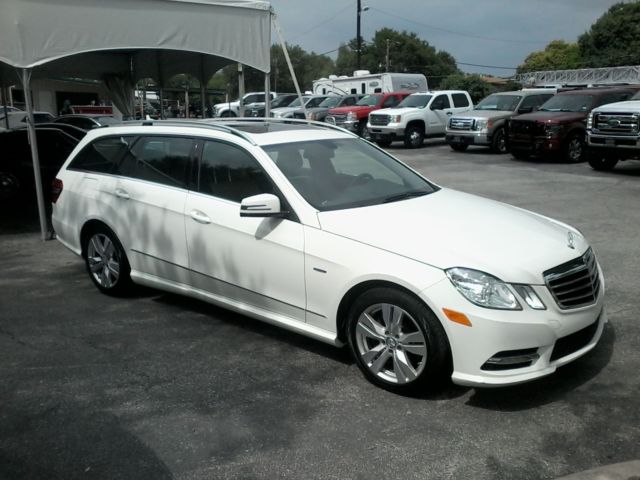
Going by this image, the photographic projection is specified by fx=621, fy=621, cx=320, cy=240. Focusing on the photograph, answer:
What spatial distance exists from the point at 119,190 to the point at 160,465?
3085 mm

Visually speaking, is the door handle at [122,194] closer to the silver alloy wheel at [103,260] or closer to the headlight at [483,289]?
the silver alloy wheel at [103,260]

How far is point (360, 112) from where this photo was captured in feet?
74.6

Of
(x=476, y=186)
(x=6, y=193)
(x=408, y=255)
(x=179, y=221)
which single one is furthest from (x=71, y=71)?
(x=408, y=255)

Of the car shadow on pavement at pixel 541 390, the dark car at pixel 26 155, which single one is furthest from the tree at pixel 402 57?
the car shadow on pavement at pixel 541 390

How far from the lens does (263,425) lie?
3604mm

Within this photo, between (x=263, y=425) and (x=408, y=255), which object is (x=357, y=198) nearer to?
(x=408, y=255)

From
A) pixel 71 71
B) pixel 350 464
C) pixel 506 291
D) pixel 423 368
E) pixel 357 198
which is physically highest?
Result: pixel 71 71

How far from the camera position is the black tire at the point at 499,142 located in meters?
18.7

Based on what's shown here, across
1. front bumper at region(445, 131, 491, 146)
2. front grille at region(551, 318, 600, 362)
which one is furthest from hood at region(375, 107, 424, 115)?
front grille at region(551, 318, 600, 362)

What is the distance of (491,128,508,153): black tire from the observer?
18.7 meters

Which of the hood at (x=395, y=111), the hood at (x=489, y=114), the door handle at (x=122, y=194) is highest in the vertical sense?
the hood at (x=395, y=111)

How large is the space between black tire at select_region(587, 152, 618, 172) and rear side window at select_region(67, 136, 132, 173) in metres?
11.9

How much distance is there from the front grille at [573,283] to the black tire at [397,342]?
748mm

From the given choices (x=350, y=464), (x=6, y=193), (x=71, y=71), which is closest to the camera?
(x=350, y=464)
